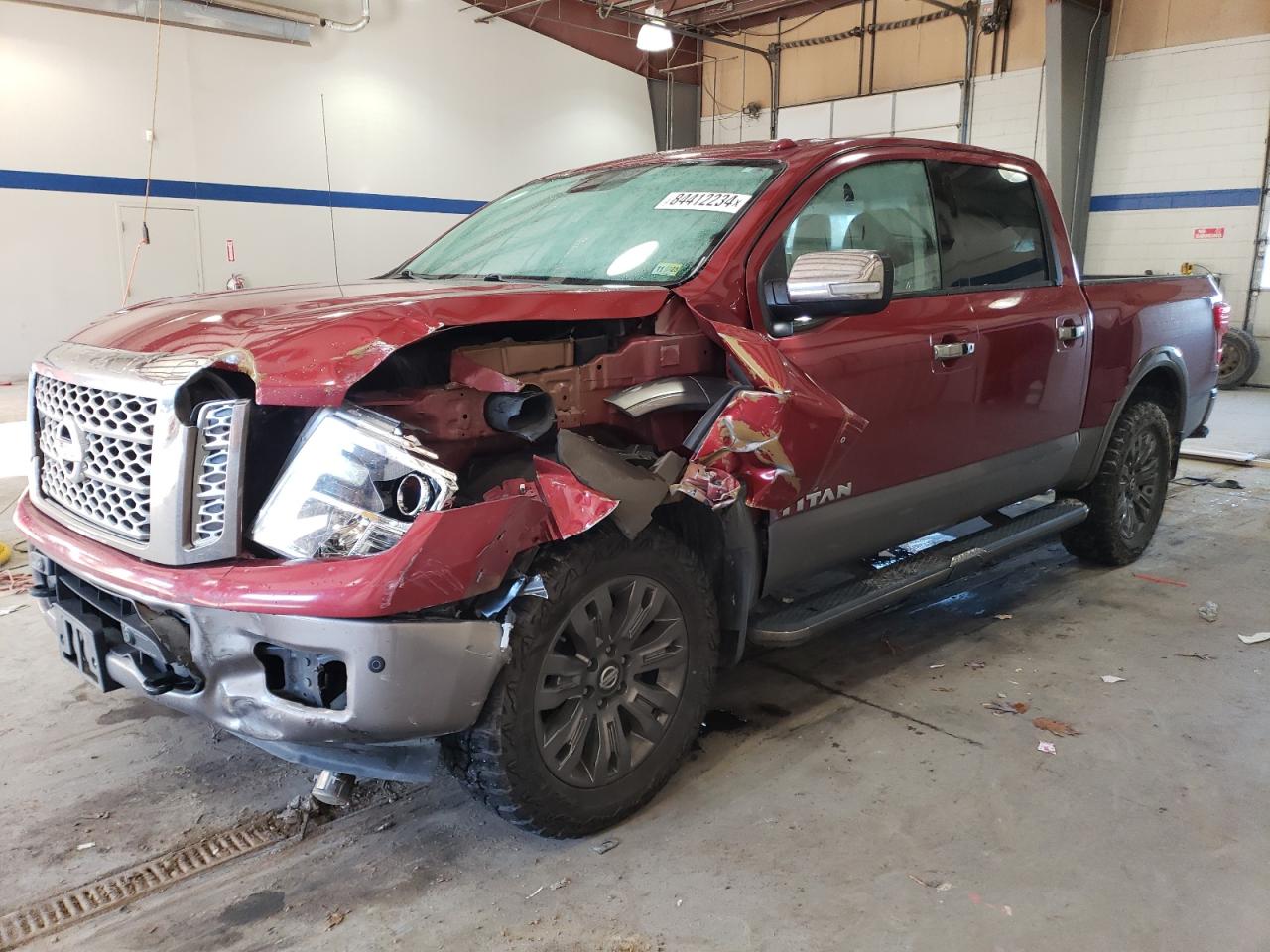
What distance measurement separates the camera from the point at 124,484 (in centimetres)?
203

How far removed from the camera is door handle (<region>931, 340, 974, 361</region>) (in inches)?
119

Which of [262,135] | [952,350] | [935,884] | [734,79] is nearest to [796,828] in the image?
[935,884]

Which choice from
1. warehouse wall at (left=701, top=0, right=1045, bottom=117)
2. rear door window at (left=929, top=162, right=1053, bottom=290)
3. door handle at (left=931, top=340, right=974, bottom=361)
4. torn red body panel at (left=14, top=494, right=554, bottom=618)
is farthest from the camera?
warehouse wall at (left=701, top=0, right=1045, bottom=117)

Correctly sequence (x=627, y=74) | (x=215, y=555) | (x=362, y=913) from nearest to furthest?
A: (x=215, y=555)
(x=362, y=913)
(x=627, y=74)

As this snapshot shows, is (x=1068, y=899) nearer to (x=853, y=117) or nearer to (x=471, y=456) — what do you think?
(x=471, y=456)

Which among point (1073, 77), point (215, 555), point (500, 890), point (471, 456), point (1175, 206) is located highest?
point (1073, 77)

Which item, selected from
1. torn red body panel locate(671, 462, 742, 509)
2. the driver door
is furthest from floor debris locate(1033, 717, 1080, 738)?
torn red body panel locate(671, 462, 742, 509)

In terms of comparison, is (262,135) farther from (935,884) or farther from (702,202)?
(935,884)

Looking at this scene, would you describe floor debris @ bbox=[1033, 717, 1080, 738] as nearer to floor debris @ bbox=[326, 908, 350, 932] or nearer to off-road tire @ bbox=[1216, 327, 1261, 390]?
floor debris @ bbox=[326, 908, 350, 932]

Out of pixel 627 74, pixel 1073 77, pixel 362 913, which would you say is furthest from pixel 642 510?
pixel 627 74

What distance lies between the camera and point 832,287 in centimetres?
242

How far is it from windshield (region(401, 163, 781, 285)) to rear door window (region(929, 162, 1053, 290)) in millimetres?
797

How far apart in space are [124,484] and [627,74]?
16.5m

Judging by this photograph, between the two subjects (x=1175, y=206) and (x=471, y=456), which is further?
(x=1175, y=206)
